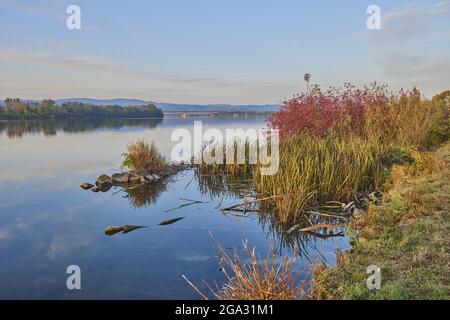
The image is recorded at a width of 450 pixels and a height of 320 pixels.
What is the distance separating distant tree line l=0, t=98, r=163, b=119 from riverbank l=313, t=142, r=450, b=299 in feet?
155

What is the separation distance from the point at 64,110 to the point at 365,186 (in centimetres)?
4782

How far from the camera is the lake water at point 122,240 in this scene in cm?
417

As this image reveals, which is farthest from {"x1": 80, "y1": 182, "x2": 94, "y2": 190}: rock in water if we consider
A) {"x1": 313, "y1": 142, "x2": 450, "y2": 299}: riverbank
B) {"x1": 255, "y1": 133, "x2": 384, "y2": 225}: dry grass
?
{"x1": 313, "y1": 142, "x2": 450, "y2": 299}: riverbank

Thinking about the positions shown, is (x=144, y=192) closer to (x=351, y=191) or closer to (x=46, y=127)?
(x=351, y=191)

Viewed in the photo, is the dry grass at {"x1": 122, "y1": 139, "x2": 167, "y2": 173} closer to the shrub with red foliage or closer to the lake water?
the lake water

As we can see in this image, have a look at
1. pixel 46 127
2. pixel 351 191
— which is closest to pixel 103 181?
pixel 351 191

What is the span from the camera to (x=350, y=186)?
7301mm

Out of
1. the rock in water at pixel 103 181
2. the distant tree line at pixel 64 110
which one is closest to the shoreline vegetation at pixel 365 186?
the rock in water at pixel 103 181

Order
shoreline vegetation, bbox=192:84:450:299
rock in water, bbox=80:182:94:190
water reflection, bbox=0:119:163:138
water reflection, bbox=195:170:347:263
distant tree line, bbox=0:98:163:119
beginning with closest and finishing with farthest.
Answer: shoreline vegetation, bbox=192:84:450:299 < water reflection, bbox=195:170:347:263 < rock in water, bbox=80:182:94:190 < water reflection, bbox=0:119:163:138 < distant tree line, bbox=0:98:163:119

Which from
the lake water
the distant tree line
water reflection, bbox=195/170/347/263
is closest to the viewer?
the lake water

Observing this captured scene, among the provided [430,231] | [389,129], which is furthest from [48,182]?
[389,129]

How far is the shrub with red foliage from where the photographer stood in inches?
453
